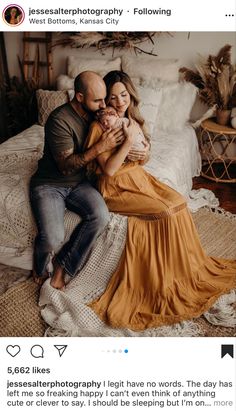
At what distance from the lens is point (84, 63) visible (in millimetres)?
2021

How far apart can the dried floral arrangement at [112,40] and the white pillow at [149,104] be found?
316 millimetres

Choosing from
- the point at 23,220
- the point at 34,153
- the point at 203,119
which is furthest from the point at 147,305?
the point at 203,119

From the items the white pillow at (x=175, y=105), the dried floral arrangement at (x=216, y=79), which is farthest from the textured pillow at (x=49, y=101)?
the dried floral arrangement at (x=216, y=79)

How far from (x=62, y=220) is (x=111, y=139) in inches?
12.0

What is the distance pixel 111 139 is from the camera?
112 cm

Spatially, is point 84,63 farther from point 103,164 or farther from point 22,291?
point 22,291

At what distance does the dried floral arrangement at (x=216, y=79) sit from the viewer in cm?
183

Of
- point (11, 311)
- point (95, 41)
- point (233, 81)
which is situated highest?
point (95, 41)

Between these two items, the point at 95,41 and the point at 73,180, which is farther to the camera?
the point at 95,41
